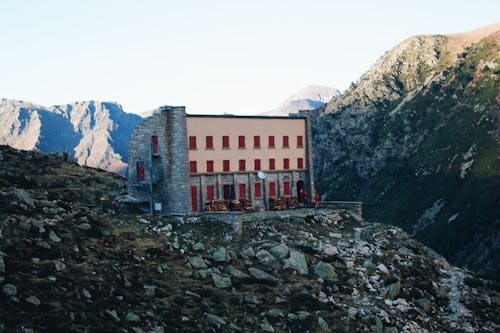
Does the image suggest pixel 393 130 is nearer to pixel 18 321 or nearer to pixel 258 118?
pixel 258 118

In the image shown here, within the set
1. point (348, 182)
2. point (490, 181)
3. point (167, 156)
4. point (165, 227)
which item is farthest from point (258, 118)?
point (348, 182)

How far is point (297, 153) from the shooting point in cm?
7250

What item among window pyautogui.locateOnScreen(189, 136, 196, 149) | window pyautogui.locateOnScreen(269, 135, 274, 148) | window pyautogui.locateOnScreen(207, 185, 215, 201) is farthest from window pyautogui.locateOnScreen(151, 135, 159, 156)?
window pyautogui.locateOnScreen(269, 135, 274, 148)

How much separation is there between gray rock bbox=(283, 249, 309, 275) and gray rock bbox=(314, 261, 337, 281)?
1014mm

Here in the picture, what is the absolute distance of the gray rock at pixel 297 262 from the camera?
51719 mm

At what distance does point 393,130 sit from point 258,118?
131 m

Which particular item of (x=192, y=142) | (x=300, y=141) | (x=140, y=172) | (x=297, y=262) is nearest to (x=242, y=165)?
(x=192, y=142)

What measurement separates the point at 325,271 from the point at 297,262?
8.36 feet

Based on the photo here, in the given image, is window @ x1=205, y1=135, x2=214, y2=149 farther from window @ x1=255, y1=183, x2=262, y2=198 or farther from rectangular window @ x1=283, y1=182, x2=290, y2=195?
rectangular window @ x1=283, y1=182, x2=290, y2=195

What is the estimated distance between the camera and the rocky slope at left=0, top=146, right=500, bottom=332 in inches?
1426

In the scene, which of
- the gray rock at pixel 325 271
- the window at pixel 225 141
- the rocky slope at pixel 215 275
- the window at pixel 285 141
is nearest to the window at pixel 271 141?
the window at pixel 285 141

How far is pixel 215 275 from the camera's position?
46.3 m

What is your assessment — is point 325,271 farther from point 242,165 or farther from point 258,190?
point 242,165

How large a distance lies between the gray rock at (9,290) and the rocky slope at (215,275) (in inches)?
3.3
